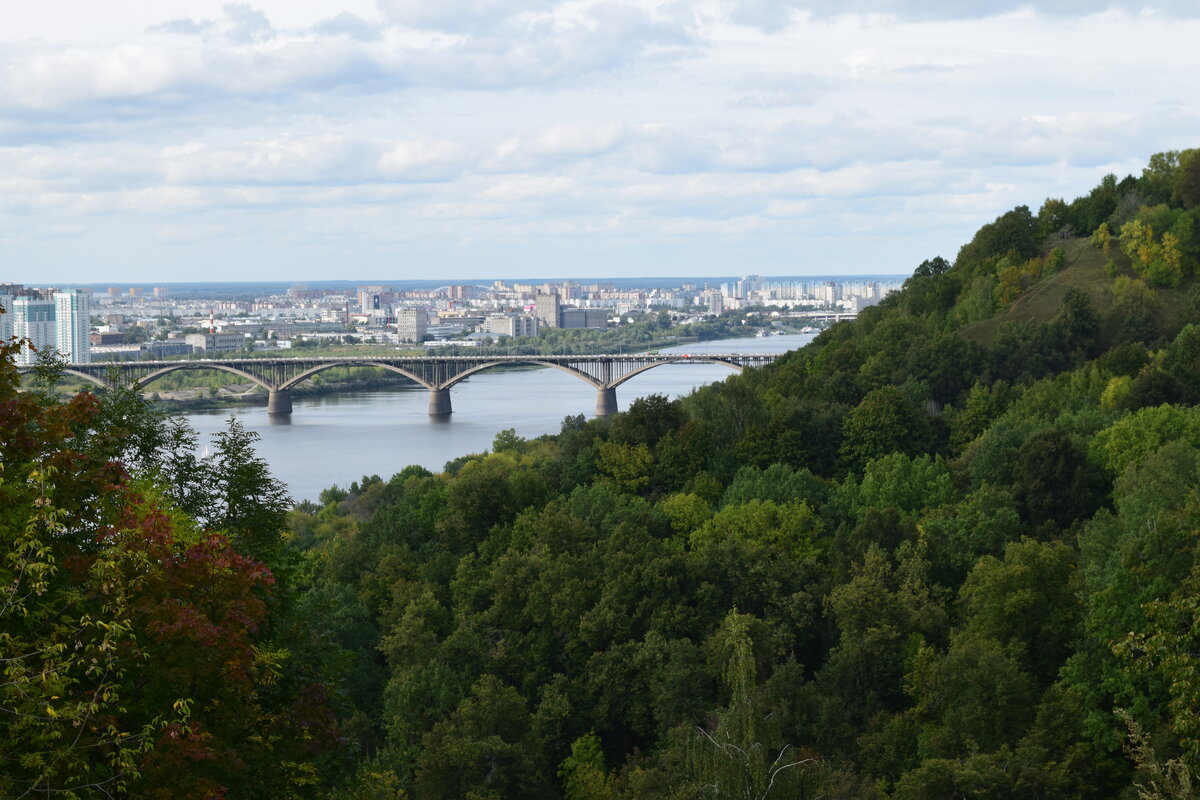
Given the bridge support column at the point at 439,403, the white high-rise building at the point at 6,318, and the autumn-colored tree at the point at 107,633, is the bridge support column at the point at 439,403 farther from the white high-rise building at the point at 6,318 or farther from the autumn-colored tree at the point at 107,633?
the autumn-colored tree at the point at 107,633

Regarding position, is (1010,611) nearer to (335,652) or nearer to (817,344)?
(335,652)

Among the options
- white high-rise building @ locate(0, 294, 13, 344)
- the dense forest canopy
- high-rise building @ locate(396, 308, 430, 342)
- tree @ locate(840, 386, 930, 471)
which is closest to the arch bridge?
the dense forest canopy

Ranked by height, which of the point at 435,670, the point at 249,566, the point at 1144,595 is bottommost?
the point at 435,670

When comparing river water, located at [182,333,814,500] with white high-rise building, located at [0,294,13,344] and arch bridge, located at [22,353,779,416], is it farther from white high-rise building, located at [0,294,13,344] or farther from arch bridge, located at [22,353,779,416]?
white high-rise building, located at [0,294,13,344]

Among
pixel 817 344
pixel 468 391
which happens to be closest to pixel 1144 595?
pixel 817 344

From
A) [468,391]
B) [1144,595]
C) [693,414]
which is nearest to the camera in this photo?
[1144,595]

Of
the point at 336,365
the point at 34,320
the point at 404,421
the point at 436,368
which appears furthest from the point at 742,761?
the point at 34,320

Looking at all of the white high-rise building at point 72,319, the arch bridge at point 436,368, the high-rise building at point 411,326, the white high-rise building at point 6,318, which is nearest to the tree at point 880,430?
the arch bridge at point 436,368
